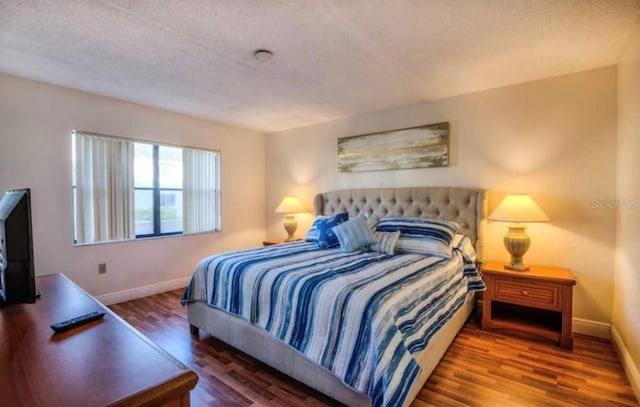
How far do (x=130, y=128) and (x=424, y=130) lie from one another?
135 inches

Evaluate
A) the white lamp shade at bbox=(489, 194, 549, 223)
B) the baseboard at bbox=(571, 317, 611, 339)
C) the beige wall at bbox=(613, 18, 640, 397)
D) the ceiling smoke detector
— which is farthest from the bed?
the ceiling smoke detector

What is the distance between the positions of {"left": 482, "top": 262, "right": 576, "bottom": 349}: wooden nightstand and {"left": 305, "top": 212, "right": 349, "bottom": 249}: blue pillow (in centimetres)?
143

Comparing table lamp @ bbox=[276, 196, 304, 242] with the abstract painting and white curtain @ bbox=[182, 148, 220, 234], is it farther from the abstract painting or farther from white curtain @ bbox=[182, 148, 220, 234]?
white curtain @ bbox=[182, 148, 220, 234]

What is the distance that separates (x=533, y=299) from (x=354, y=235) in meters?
1.60

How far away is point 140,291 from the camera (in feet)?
12.1

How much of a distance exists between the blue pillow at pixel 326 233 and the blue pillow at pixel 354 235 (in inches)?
5.1

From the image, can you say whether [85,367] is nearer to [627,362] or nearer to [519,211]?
[519,211]

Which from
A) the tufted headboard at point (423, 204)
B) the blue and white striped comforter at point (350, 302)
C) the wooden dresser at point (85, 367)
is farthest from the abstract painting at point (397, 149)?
the wooden dresser at point (85, 367)

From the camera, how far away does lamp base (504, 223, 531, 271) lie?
274 cm

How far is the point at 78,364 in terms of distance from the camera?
764 mm

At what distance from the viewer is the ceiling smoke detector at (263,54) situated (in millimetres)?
2342

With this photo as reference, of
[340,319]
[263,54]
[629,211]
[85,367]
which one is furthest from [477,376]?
[263,54]

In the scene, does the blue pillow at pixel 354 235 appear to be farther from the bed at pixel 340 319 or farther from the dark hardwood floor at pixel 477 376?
the dark hardwood floor at pixel 477 376

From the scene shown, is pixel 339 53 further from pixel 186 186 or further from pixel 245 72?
pixel 186 186
